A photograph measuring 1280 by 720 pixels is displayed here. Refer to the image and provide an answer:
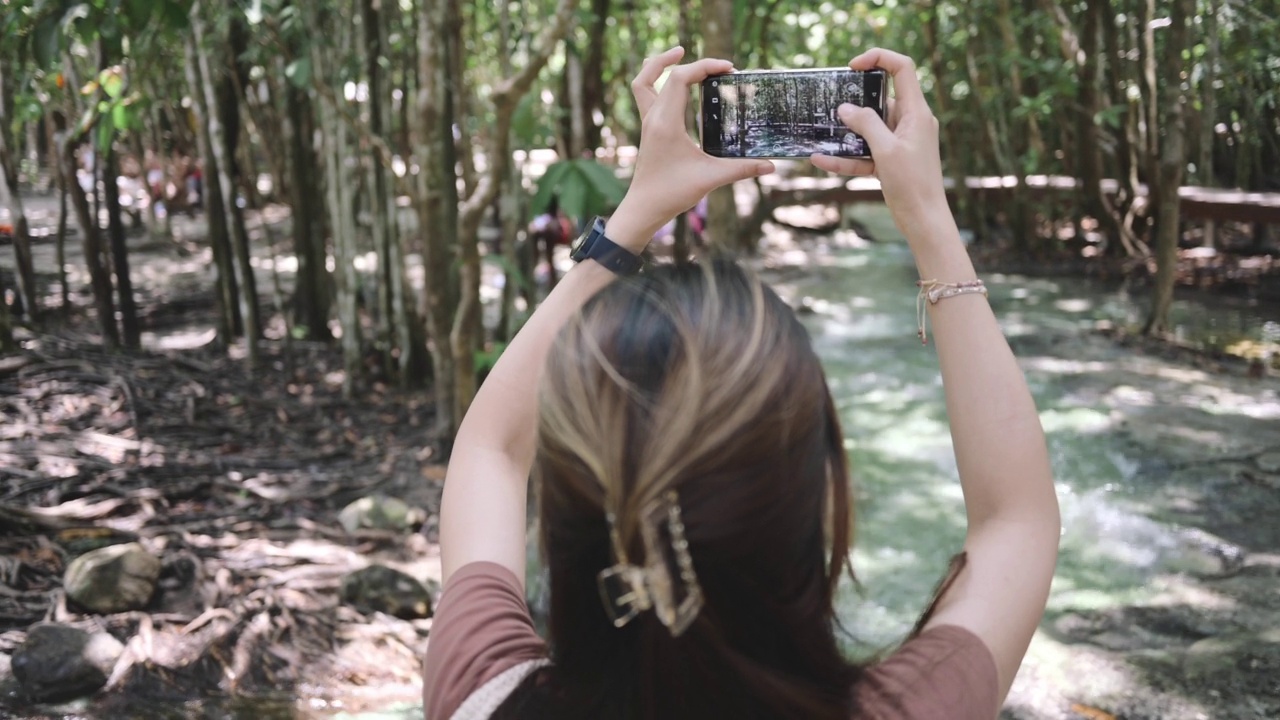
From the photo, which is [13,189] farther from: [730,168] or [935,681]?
[935,681]

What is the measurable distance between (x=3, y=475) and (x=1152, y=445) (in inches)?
175

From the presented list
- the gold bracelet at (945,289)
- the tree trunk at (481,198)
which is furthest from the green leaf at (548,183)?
the gold bracelet at (945,289)

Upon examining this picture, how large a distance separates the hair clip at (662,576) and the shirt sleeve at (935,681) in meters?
0.16

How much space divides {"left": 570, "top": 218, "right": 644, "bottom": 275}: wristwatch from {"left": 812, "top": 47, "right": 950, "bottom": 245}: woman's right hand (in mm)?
249

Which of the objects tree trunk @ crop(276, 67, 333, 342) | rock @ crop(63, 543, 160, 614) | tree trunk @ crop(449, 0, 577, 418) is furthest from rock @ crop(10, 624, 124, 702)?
tree trunk @ crop(276, 67, 333, 342)

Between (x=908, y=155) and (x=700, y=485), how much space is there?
46 centimetres

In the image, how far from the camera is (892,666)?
771 millimetres

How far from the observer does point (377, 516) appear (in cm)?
385

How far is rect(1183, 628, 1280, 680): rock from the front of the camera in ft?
8.77

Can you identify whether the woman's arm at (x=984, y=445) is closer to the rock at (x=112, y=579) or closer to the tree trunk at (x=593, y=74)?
the rock at (x=112, y=579)

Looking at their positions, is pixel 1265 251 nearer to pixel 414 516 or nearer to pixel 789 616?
pixel 414 516

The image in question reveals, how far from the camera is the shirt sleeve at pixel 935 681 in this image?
0.73 meters

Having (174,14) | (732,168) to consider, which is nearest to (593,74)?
(174,14)

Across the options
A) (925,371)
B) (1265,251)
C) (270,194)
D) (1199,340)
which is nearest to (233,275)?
(925,371)
